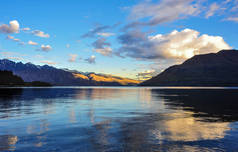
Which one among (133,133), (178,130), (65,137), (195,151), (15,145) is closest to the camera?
(195,151)

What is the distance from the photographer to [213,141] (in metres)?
14.8

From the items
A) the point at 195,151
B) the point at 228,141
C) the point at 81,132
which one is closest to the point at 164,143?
the point at 195,151

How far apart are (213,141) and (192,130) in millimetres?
3940

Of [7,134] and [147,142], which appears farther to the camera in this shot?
[7,134]

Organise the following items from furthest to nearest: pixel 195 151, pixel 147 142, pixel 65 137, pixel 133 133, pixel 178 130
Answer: pixel 178 130 → pixel 133 133 → pixel 65 137 → pixel 147 142 → pixel 195 151

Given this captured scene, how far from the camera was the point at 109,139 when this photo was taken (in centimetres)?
1517

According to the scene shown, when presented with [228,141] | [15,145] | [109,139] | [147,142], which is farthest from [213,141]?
[15,145]

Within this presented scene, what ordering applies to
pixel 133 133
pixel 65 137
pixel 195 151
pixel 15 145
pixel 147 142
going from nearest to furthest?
pixel 195 151
pixel 15 145
pixel 147 142
pixel 65 137
pixel 133 133

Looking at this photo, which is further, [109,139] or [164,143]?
[109,139]

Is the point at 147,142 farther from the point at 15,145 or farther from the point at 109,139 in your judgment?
the point at 15,145

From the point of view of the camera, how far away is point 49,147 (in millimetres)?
12992

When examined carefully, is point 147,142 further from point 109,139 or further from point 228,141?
point 228,141

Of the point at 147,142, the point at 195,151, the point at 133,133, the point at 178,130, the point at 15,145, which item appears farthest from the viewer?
the point at 178,130

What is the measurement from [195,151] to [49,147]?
9.61 m
